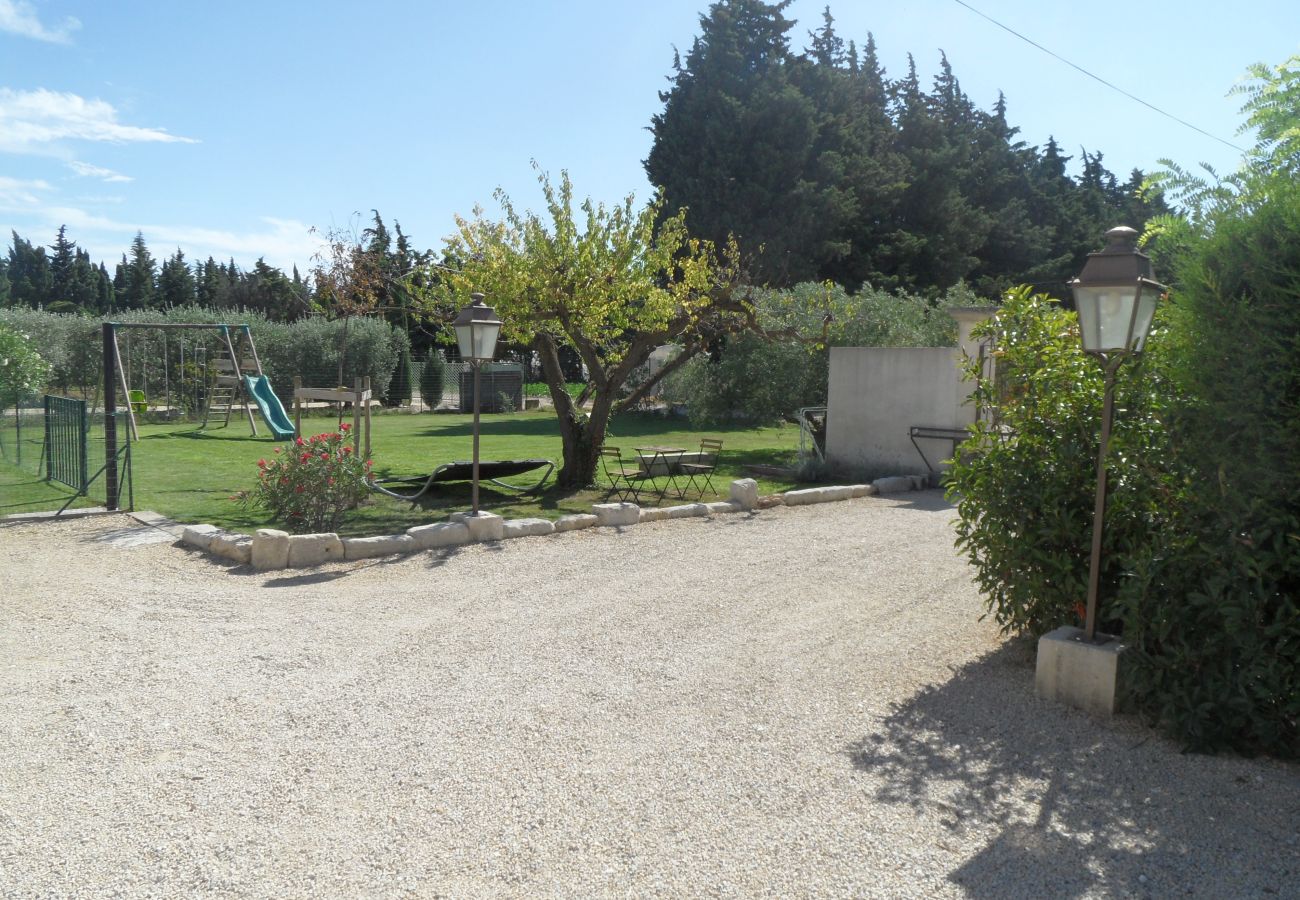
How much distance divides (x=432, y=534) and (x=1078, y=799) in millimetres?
6252

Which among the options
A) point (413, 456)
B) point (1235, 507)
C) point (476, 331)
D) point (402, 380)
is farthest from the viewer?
point (402, 380)

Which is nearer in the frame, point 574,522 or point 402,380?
point 574,522

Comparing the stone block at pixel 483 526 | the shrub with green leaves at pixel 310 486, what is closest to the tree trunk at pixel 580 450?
the stone block at pixel 483 526

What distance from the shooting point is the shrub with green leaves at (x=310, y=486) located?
920 cm

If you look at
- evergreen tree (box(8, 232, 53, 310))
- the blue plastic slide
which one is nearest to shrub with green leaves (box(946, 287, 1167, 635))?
the blue plastic slide

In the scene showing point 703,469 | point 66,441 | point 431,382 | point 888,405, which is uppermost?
point 431,382

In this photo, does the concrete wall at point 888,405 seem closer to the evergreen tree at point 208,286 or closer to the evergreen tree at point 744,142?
the evergreen tree at point 744,142

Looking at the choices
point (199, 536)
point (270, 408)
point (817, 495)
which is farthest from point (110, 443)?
point (270, 408)

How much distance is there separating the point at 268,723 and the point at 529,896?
204 cm

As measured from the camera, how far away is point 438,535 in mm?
8906

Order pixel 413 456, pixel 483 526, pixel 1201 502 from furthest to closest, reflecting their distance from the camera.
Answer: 1. pixel 413 456
2. pixel 483 526
3. pixel 1201 502

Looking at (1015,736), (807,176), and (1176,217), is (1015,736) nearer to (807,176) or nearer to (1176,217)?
(1176,217)

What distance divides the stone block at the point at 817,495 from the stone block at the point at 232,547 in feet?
20.0

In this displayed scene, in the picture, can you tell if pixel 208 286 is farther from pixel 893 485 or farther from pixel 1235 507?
pixel 1235 507
